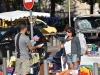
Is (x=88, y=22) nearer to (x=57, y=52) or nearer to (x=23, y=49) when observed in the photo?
(x=57, y=52)

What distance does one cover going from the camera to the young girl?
9.20m

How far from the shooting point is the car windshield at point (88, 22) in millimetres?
14152

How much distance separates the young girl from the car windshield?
467cm

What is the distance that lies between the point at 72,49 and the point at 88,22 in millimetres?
5240

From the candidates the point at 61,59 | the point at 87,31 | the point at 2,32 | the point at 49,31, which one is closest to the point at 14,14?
the point at 49,31

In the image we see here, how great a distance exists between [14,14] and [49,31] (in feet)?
8.70

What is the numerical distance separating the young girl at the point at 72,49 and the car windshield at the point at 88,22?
467 cm

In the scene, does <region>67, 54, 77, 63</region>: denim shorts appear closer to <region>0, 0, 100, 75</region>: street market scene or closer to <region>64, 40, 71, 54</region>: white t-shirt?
<region>0, 0, 100, 75</region>: street market scene

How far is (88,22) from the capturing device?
47.0 feet

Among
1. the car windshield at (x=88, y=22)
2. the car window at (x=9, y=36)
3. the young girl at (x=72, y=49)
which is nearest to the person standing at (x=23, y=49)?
the young girl at (x=72, y=49)

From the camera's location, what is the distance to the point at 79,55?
9211mm

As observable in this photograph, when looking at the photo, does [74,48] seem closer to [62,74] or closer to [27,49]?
[62,74]

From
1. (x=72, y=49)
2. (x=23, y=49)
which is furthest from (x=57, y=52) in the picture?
(x=23, y=49)

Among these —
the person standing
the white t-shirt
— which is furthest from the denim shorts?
the person standing
